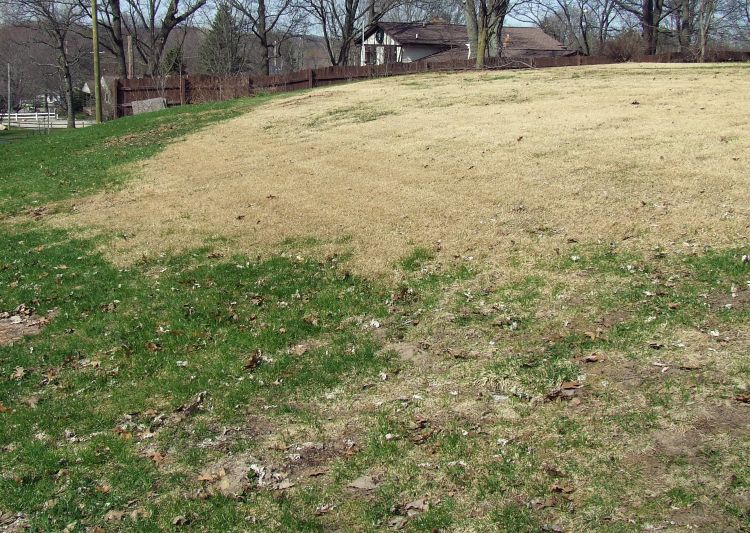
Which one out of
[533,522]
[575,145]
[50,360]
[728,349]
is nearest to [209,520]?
[533,522]

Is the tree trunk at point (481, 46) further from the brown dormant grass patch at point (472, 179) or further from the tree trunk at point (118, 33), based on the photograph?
the tree trunk at point (118, 33)

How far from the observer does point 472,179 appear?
11414 mm

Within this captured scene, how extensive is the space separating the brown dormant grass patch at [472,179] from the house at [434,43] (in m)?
32.8

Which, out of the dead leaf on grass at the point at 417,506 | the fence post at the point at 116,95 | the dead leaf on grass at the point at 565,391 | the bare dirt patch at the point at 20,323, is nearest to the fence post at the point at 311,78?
the fence post at the point at 116,95

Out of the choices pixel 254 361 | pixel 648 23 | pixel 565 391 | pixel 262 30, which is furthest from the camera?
pixel 262 30

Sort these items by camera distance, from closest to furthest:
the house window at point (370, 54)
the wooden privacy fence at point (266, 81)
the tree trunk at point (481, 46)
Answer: the tree trunk at point (481, 46) < the wooden privacy fence at point (266, 81) < the house window at point (370, 54)

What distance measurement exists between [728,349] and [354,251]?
466 cm

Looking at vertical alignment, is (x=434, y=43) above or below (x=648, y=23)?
above

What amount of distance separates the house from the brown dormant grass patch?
32.8m

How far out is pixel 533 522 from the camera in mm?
4051

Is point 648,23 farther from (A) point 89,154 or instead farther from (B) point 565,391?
(B) point 565,391

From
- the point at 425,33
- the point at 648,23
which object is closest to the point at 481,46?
the point at 648,23

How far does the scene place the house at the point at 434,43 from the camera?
50125 mm

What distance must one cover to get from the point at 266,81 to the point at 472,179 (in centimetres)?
2277
